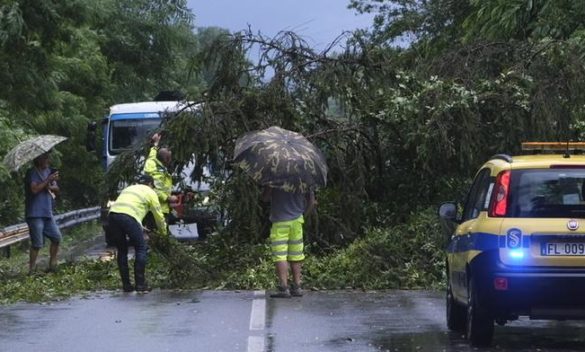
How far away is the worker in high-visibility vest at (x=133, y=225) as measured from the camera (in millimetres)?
15789

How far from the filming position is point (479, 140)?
18.1 metres

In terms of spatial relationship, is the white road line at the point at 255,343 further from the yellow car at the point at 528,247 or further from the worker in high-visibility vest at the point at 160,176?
the worker in high-visibility vest at the point at 160,176

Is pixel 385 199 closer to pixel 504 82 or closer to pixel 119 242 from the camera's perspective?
pixel 504 82

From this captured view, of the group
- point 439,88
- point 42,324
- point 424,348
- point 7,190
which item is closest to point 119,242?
point 42,324

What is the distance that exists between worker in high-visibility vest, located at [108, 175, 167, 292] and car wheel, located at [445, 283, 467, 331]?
198 inches

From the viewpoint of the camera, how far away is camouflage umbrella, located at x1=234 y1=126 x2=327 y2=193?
14.9 m

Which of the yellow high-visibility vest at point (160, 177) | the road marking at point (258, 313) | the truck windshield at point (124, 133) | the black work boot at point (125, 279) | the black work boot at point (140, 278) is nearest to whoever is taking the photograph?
the road marking at point (258, 313)

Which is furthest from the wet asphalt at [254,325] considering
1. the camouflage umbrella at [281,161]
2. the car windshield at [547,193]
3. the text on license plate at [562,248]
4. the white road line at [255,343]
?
the camouflage umbrella at [281,161]

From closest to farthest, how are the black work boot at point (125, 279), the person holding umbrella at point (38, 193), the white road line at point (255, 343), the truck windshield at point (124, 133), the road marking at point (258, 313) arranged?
the white road line at point (255, 343)
the road marking at point (258, 313)
the black work boot at point (125, 279)
the person holding umbrella at point (38, 193)
the truck windshield at point (124, 133)

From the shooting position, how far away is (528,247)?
398 inches

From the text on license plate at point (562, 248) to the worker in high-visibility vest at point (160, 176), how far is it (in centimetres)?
851

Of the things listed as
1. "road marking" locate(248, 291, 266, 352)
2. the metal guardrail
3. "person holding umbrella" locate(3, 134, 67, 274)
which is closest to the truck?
the metal guardrail

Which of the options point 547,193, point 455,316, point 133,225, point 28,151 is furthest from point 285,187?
point 547,193

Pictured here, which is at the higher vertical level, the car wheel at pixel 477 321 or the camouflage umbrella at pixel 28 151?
the camouflage umbrella at pixel 28 151
